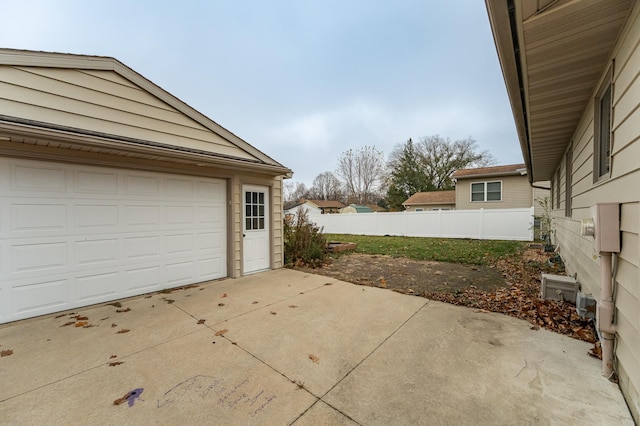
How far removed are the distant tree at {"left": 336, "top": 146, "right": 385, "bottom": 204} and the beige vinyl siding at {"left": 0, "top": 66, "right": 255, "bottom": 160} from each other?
95.4 ft

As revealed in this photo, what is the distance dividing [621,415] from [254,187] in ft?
19.9

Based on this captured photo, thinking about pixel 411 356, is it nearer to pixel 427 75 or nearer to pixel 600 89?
pixel 600 89

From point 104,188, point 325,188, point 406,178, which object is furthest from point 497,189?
point 325,188

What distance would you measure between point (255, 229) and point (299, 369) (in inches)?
165

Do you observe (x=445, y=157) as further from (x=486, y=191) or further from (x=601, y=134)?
(x=601, y=134)

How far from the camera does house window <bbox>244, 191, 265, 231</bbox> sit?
6059 mm

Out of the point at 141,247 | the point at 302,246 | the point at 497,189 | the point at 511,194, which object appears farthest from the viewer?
the point at 497,189

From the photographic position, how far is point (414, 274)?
5938mm

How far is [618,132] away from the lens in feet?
7.30

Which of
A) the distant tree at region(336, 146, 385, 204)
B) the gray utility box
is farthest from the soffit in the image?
the distant tree at region(336, 146, 385, 204)

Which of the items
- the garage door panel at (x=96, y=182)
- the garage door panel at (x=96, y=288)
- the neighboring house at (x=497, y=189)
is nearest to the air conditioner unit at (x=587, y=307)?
the garage door panel at (x=96, y=288)

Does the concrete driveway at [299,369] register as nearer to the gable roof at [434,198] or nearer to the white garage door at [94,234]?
the white garage door at [94,234]

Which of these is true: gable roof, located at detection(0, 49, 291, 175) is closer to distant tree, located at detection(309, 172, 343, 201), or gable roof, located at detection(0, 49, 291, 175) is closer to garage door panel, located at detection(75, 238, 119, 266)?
garage door panel, located at detection(75, 238, 119, 266)

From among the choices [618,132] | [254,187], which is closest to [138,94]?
[254,187]
